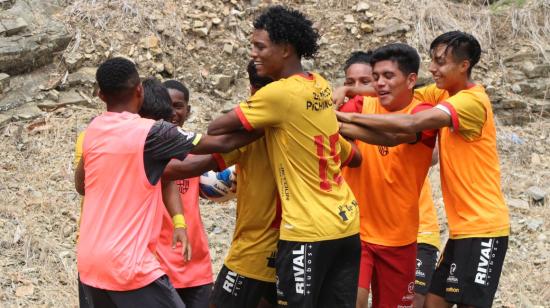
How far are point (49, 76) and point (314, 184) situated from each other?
5.52 meters

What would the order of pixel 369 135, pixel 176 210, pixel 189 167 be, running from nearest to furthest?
1. pixel 189 167
2. pixel 176 210
3. pixel 369 135

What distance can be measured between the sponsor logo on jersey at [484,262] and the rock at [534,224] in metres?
3.53

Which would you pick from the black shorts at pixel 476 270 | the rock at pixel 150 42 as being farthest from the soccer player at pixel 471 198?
the rock at pixel 150 42

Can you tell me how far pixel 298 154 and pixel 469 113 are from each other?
126cm

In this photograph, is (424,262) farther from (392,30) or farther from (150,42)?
(392,30)

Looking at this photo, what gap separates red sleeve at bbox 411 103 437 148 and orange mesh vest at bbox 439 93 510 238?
0.08m

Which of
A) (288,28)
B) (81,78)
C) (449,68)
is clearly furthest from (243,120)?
(81,78)

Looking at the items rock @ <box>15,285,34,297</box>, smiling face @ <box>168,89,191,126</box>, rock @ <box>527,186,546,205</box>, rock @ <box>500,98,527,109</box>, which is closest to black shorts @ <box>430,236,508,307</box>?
smiling face @ <box>168,89,191,126</box>

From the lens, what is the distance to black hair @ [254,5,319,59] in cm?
416

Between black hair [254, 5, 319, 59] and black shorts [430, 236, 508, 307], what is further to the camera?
black shorts [430, 236, 508, 307]

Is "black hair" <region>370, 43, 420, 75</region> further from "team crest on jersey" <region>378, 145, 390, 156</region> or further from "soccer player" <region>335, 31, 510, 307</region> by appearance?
"team crest on jersey" <region>378, 145, 390, 156</region>

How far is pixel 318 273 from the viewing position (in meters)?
4.14

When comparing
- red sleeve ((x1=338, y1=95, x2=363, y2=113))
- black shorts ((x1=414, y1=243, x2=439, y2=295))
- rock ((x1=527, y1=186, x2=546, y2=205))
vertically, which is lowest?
black shorts ((x1=414, y1=243, x2=439, y2=295))

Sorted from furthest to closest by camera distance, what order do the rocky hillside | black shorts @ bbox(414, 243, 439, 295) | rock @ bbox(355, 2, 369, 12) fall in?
rock @ bbox(355, 2, 369, 12)
the rocky hillside
black shorts @ bbox(414, 243, 439, 295)
